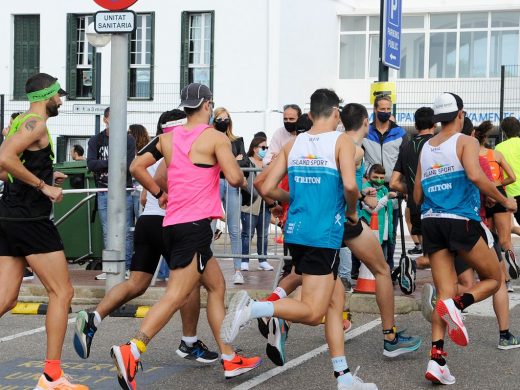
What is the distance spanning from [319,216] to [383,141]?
4.61 m

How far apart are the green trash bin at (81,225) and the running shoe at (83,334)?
6147 mm

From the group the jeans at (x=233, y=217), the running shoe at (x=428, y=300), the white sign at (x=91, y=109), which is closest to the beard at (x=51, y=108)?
the running shoe at (x=428, y=300)

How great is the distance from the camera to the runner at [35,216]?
672cm

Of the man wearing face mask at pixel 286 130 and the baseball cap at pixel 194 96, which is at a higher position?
the baseball cap at pixel 194 96

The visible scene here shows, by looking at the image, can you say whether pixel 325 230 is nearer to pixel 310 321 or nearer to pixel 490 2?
pixel 310 321

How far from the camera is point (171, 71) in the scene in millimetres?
30156

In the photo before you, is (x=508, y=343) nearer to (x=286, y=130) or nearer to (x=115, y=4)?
(x=286, y=130)

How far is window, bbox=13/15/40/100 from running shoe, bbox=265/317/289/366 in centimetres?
2606

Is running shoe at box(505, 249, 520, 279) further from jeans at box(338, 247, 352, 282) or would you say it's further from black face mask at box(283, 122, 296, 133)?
black face mask at box(283, 122, 296, 133)

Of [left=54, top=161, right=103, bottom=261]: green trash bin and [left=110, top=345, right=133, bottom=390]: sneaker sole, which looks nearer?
[left=110, top=345, right=133, bottom=390]: sneaker sole

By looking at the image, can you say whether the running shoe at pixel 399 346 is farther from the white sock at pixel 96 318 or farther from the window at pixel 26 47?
the window at pixel 26 47

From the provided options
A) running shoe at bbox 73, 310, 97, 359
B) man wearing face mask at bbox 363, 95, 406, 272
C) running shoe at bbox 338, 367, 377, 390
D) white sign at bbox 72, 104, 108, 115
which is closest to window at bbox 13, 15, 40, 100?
white sign at bbox 72, 104, 108, 115

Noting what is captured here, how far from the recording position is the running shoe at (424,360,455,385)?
685 centimetres

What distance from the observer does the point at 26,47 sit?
3169 cm
